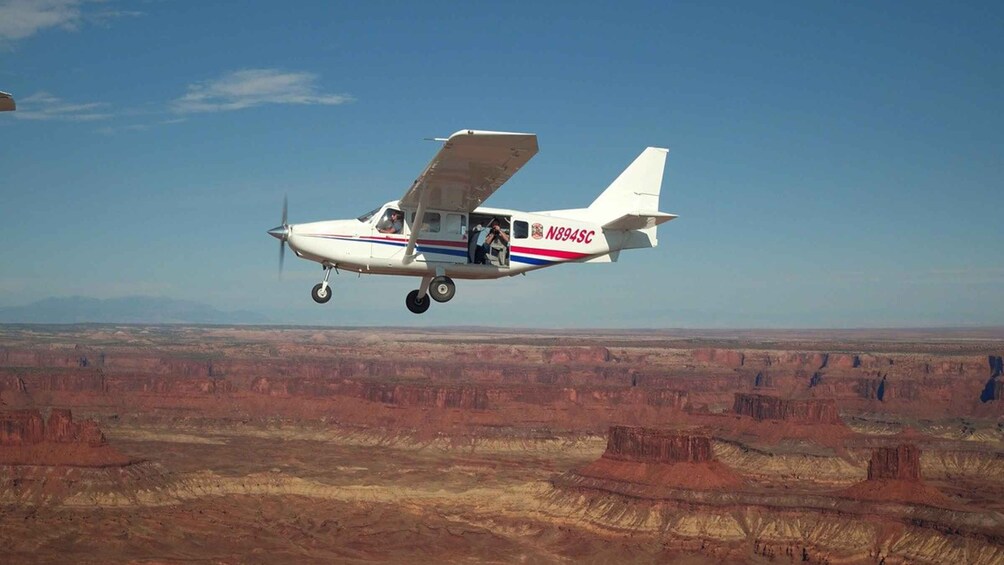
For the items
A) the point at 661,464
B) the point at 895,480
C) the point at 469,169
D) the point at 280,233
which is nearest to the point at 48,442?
the point at 661,464

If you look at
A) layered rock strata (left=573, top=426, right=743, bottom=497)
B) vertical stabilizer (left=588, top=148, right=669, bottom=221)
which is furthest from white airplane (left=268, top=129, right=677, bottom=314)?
layered rock strata (left=573, top=426, right=743, bottom=497)

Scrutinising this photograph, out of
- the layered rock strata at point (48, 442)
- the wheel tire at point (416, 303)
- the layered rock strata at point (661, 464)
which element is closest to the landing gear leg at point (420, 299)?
the wheel tire at point (416, 303)

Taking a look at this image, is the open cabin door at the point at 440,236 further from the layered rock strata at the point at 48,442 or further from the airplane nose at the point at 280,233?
the layered rock strata at the point at 48,442

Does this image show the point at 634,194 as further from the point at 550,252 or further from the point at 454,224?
the point at 454,224

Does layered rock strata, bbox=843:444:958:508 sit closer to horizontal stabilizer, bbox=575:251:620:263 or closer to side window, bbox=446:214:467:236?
horizontal stabilizer, bbox=575:251:620:263

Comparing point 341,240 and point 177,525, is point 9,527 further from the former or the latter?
point 341,240
